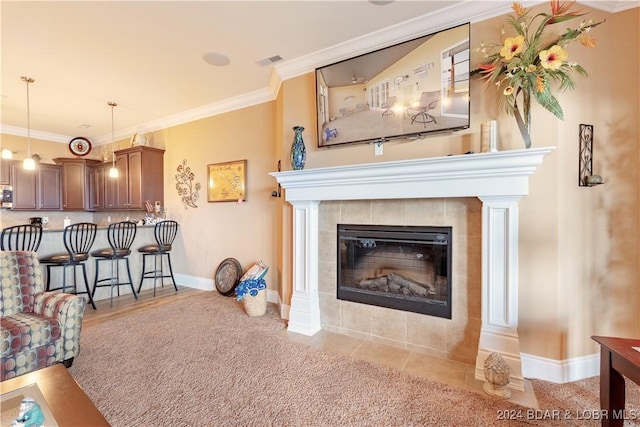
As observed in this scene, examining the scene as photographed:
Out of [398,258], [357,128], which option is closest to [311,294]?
[398,258]

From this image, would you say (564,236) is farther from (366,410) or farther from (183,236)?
(183,236)

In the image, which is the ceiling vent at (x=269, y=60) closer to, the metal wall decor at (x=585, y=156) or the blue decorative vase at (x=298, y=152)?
the blue decorative vase at (x=298, y=152)

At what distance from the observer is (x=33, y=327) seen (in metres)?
1.89

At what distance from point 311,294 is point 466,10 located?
2652mm

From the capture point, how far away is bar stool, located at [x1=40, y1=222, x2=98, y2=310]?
320cm

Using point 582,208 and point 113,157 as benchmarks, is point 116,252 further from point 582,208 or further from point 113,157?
point 582,208

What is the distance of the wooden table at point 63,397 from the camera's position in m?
1.05

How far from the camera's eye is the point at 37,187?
5070 millimetres

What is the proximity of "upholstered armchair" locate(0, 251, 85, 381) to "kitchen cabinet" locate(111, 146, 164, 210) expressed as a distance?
7.66 ft

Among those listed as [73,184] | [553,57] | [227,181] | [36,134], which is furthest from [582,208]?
[36,134]

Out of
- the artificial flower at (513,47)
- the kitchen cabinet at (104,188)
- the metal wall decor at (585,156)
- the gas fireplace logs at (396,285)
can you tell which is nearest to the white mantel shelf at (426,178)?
the metal wall decor at (585,156)

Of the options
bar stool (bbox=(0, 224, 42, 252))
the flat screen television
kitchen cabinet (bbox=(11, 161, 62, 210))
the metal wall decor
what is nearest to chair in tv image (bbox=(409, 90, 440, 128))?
the flat screen television

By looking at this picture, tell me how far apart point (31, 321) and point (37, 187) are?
4.60 meters

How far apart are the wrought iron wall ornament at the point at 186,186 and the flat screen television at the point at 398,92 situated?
2.55 metres
